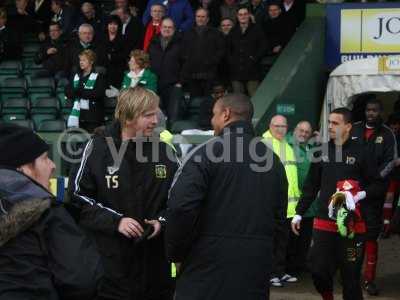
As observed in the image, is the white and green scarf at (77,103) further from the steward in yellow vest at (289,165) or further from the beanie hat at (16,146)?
the beanie hat at (16,146)

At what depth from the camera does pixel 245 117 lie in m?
5.90

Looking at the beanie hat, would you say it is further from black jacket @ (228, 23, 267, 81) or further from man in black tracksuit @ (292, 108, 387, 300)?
black jacket @ (228, 23, 267, 81)

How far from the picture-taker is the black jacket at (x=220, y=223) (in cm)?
564

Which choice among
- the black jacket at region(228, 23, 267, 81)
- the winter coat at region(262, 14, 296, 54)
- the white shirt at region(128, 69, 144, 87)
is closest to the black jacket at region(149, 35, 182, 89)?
the white shirt at region(128, 69, 144, 87)

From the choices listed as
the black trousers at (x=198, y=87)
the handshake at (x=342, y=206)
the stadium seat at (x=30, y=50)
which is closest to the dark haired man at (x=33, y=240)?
the handshake at (x=342, y=206)

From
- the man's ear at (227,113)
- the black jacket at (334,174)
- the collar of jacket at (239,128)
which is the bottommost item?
the black jacket at (334,174)

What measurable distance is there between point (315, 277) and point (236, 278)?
3515 mm

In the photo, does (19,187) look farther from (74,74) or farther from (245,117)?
(74,74)

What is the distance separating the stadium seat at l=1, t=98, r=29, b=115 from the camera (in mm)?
15617

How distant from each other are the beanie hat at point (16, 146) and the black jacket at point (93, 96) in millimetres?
9493

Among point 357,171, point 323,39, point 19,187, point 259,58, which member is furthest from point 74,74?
point 19,187

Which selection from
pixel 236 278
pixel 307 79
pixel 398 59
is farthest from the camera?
pixel 307 79

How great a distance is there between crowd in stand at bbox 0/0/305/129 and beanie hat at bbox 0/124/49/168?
933 cm

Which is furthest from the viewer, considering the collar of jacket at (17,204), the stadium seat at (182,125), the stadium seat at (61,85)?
the stadium seat at (61,85)
